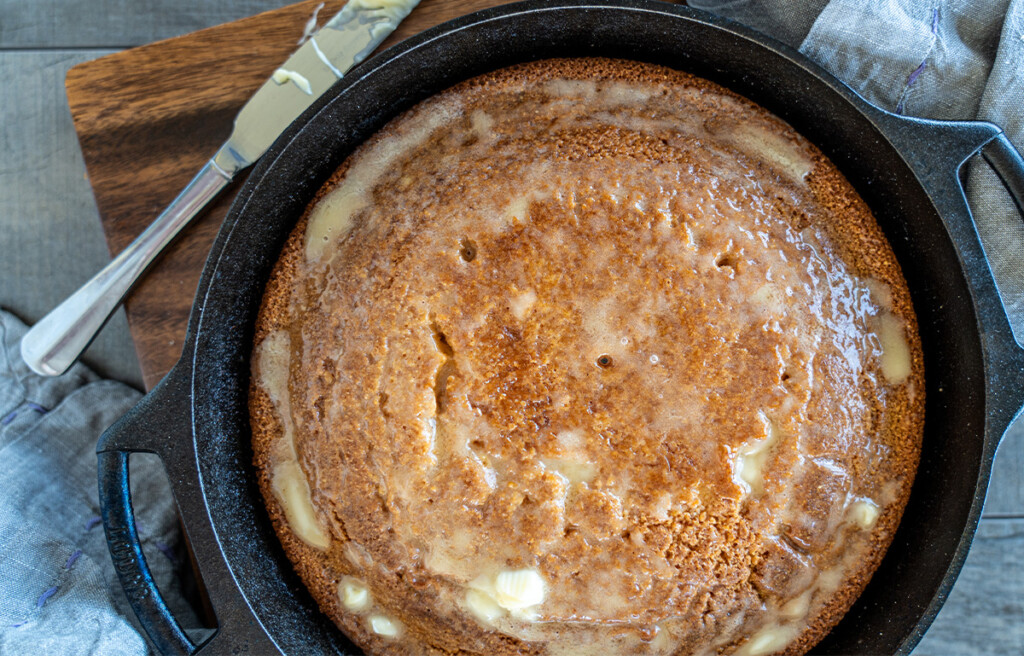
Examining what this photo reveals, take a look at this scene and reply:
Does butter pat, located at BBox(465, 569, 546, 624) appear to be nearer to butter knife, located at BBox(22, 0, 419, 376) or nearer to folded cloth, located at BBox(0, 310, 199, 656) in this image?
folded cloth, located at BBox(0, 310, 199, 656)

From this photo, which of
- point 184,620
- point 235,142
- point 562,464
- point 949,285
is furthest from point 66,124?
point 949,285

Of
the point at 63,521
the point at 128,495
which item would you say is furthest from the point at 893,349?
the point at 63,521

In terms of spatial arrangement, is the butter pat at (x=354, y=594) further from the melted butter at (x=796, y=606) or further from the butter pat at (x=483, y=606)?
the melted butter at (x=796, y=606)

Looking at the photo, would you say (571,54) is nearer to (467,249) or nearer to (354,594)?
(467,249)

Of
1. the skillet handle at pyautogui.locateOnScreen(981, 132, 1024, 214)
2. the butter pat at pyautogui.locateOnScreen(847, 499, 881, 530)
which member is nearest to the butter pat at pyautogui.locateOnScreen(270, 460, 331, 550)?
the butter pat at pyautogui.locateOnScreen(847, 499, 881, 530)

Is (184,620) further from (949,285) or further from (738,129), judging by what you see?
(949,285)

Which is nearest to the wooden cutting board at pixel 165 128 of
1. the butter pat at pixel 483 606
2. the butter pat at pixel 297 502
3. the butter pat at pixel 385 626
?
the butter pat at pixel 297 502
